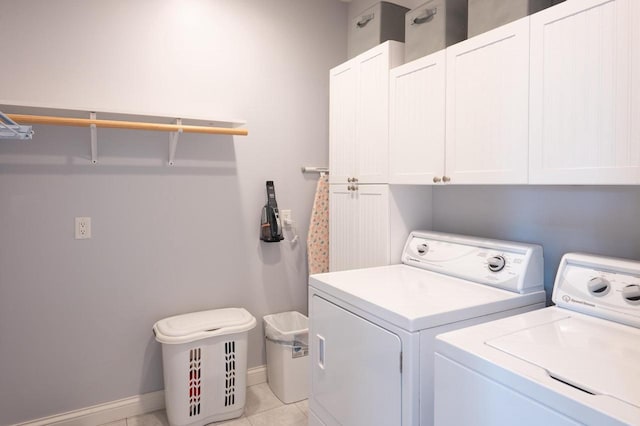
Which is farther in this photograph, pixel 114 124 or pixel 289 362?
pixel 289 362

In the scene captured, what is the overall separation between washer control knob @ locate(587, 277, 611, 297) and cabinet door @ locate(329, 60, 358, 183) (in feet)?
4.41

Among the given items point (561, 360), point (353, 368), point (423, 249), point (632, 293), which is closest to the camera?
point (561, 360)

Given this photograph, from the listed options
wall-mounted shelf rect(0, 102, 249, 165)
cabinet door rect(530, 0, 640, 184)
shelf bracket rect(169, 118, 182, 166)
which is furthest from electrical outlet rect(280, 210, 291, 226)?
cabinet door rect(530, 0, 640, 184)

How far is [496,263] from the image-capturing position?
1698mm

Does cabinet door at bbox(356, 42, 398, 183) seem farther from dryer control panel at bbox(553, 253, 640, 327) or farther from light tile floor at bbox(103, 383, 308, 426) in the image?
light tile floor at bbox(103, 383, 308, 426)

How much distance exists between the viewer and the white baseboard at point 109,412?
7.12 ft

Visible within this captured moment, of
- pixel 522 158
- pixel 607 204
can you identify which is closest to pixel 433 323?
pixel 522 158

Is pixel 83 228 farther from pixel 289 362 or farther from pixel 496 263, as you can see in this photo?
pixel 496 263

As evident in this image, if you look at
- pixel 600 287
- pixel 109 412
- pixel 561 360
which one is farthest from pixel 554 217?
pixel 109 412

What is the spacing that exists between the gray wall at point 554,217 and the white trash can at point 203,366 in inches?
56.1

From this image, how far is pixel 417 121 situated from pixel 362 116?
433 millimetres

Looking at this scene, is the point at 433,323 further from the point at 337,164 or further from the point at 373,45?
the point at 373,45

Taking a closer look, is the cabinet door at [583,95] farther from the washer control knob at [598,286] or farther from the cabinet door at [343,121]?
the cabinet door at [343,121]

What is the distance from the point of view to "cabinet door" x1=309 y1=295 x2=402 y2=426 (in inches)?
55.1
